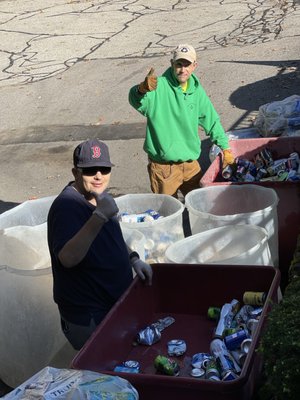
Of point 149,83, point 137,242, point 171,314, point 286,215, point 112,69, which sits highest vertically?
point 149,83

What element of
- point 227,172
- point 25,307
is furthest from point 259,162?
point 25,307

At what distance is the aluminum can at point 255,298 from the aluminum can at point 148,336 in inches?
17.9

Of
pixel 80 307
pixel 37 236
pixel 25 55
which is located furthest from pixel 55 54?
pixel 80 307

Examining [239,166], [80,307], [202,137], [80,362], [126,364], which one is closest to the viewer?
[80,362]

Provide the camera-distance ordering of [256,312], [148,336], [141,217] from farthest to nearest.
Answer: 1. [141,217]
2. [148,336]
3. [256,312]

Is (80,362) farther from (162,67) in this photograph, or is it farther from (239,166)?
(162,67)

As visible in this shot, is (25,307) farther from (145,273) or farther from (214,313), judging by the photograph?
(214,313)

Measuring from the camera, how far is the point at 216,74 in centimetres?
1211

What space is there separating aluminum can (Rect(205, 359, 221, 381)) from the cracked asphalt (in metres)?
5.12

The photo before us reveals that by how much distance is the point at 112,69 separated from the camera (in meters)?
13.6

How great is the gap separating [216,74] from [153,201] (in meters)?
7.39

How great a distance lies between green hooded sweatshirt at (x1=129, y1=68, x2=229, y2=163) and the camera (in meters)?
5.32

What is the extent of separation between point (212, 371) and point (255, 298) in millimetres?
511

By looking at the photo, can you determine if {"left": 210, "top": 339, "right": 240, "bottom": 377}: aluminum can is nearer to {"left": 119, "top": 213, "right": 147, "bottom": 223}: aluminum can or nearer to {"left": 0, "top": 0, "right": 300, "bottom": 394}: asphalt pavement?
{"left": 119, "top": 213, "right": 147, "bottom": 223}: aluminum can
